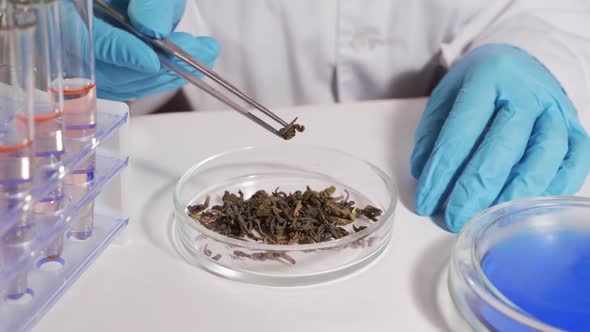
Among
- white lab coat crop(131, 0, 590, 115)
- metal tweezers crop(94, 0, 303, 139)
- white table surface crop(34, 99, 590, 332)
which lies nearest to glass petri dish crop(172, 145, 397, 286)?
white table surface crop(34, 99, 590, 332)

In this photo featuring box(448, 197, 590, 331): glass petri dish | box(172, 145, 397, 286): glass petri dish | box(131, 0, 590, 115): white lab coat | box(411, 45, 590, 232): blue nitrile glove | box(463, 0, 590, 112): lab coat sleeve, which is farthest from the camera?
box(131, 0, 590, 115): white lab coat

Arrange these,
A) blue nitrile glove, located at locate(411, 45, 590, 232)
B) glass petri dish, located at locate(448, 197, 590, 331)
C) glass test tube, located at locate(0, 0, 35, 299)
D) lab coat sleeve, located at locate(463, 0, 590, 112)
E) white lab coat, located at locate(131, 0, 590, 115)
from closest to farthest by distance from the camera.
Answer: glass test tube, located at locate(0, 0, 35, 299) → glass petri dish, located at locate(448, 197, 590, 331) → blue nitrile glove, located at locate(411, 45, 590, 232) → lab coat sleeve, located at locate(463, 0, 590, 112) → white lab coat, located at locate(131, 0, 590, 115)

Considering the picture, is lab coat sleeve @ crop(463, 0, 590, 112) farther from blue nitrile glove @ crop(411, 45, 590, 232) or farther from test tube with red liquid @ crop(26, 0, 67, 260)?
test tube with red liquid @ crop(26, 0, 67, 260)

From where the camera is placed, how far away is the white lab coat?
66.8 inches

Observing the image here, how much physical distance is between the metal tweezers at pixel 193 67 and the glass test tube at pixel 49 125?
1.01 feet

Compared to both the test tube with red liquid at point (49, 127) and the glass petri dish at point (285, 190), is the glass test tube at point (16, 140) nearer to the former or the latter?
the test tube with red liquid at point (49, 127)

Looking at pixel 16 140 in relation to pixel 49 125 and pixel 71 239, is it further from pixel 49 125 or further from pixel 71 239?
pixel 71 239

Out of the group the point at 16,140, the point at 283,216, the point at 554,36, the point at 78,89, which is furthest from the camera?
the point at 554,36

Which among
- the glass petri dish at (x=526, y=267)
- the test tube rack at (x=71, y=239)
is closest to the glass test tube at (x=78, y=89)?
the test tube rack at (x=71, y=239)

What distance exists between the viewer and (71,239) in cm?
95

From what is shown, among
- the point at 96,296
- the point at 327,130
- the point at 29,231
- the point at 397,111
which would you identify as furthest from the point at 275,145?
the point at 29,231

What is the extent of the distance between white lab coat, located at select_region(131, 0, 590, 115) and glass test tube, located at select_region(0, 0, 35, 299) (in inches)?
39.0

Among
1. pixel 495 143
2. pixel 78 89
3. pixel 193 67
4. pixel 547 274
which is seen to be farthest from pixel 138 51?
pixel 547 274

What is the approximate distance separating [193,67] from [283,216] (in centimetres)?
31
